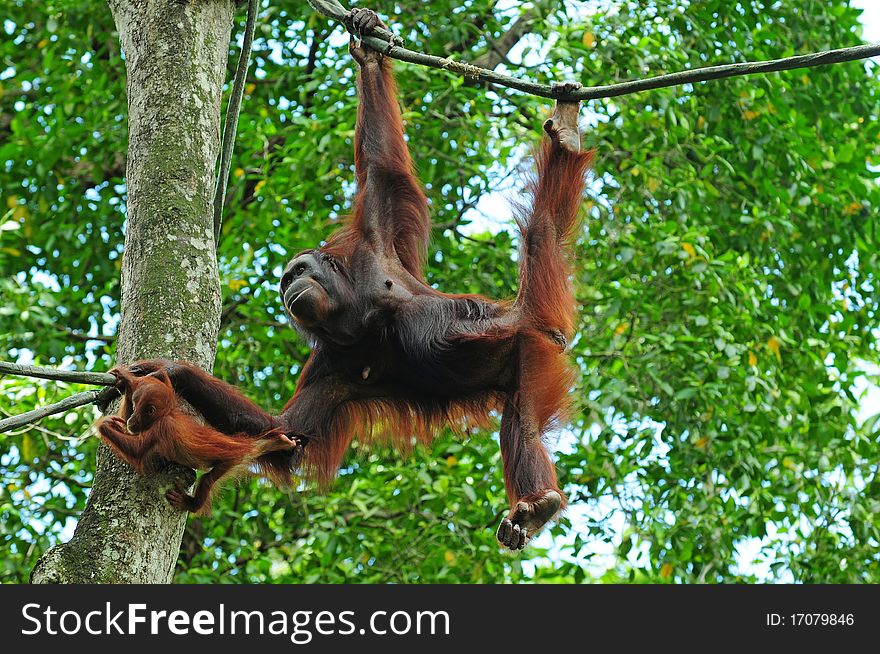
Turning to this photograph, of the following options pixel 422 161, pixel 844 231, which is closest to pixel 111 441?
pixel 422 161

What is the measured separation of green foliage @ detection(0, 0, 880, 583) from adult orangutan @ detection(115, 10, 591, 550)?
1489mm

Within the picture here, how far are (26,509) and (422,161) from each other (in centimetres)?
327

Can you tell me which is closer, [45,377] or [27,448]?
[45,377]

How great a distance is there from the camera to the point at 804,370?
7.47 meters

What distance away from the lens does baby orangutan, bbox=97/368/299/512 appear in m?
3.26

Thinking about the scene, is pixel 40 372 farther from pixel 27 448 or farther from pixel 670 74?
pixel 27 448

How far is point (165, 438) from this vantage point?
341 cm

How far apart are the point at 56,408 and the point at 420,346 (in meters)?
1.51

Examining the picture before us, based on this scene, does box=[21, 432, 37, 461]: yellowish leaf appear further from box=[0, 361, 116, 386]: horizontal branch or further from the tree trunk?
box=[0, 361, 116, 386]: horizontal branch

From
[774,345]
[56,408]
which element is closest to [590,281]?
[774,345]

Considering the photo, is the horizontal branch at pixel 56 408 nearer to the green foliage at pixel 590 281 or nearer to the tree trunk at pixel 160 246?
the tree trunk at pixel 160 246

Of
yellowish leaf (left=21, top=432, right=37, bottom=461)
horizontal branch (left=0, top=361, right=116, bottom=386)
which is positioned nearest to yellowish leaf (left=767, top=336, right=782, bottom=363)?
yellowish leaf (left=21, top=432, right=37, bottom=461)

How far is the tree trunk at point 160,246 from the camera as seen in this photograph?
302cm

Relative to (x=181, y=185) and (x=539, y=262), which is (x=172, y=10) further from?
(x=539, y=262)
